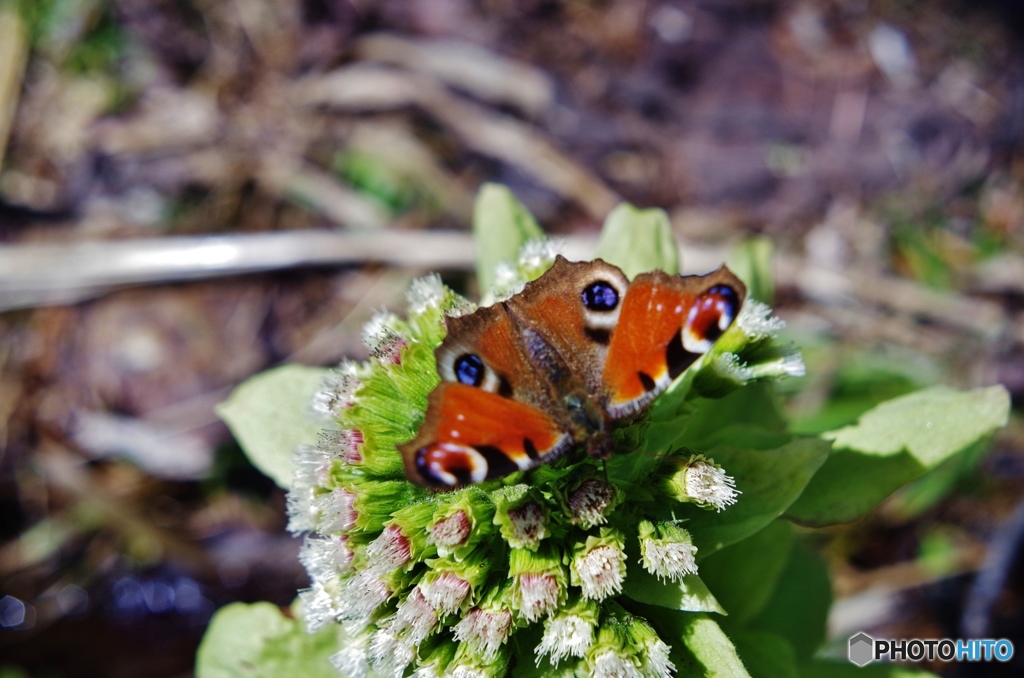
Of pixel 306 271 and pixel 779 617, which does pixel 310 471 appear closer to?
pixel 779 617

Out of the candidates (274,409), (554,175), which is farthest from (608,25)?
(274,409)

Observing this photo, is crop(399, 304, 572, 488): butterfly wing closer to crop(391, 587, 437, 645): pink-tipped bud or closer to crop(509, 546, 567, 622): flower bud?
crop(509, 546, 567, 622): flower bud

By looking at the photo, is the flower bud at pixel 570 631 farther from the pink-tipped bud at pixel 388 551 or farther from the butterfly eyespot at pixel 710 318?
the butterfly eyespot at pixel 710 318

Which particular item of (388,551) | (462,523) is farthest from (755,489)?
(388,551)

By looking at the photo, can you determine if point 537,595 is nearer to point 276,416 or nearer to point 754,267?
point 276,416

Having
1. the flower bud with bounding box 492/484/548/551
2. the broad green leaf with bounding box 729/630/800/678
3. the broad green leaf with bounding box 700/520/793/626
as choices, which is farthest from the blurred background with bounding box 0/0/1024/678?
the flower bud with bounding box 492/484/548/551

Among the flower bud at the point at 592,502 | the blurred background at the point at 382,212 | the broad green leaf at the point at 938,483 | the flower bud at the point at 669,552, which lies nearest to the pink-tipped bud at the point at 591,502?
the flower bud at the point at 592,502
